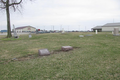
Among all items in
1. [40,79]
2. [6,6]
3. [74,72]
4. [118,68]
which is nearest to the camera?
[40,79]

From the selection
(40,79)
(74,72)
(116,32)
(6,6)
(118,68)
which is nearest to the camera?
(40,79)

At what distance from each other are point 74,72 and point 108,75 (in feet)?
3.58

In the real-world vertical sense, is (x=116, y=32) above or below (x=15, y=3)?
below

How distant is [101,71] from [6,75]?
3.29 metres

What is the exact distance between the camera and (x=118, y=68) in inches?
160

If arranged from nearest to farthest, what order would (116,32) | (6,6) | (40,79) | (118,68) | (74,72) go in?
(40,79) → (74,72) → (118,68) → (116,32) → (6,6)

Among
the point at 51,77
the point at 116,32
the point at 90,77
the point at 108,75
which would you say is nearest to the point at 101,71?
the point at 108,75

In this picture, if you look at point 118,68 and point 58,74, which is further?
point 118,68

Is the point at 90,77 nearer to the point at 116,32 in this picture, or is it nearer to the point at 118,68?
the point at 118,68

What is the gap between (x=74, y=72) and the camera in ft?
12.5

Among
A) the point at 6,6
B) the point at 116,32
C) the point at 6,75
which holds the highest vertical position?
the point at 6,6

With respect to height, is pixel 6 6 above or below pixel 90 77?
above

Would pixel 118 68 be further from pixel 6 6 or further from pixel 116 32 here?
pixel 6 6

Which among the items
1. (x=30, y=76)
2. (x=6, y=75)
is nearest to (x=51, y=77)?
(x=30, y=76)
